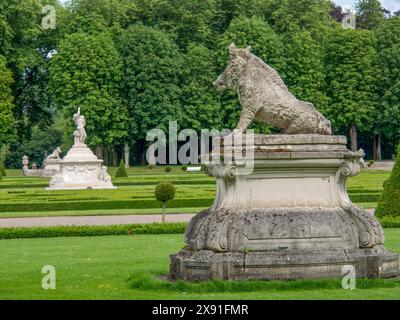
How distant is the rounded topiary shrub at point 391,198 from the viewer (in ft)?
77.3

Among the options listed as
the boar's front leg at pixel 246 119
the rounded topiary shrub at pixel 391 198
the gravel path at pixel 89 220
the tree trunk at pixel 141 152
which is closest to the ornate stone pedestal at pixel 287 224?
the boar's front leg at pixel 246 119

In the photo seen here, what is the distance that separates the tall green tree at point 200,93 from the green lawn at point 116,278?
146 ft

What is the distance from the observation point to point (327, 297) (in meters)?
10.6

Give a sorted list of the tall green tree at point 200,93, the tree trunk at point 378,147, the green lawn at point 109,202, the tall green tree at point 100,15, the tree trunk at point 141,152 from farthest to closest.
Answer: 1. the tree trunk at point 378,147
2. the tree trunk at point 141,152
3. the tall green tree at point 100,15
4. the tall green tree at point 200,93
5. the green lawn at point 109,202

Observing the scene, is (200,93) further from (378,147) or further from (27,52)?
(378,147)

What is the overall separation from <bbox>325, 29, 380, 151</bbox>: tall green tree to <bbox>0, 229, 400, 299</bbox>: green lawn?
1839 inches

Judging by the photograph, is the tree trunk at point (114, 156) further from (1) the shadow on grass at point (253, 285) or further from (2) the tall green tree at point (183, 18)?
(1) the shadow on grass at point (253, 285)

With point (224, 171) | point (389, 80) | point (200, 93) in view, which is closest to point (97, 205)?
point (224, 171)

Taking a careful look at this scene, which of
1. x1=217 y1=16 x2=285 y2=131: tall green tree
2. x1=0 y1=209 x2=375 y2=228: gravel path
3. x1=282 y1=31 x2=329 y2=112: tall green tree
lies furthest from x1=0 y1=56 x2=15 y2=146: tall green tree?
x1=0 y1=209 x2=375 y2=228: gravel path

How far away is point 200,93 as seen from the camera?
65312 mm

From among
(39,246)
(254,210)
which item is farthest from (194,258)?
(39,246)
